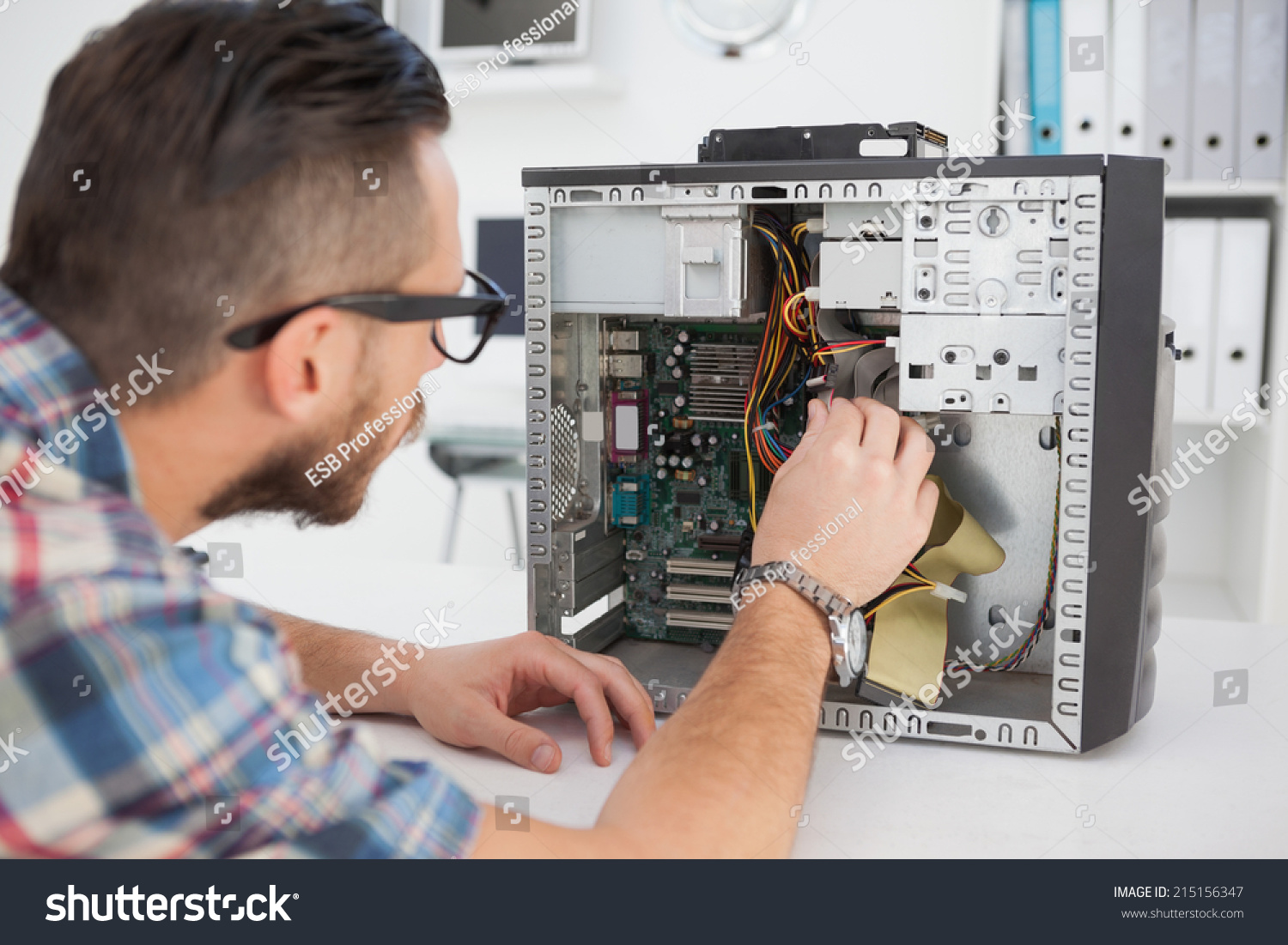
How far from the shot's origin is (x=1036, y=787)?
95 cm

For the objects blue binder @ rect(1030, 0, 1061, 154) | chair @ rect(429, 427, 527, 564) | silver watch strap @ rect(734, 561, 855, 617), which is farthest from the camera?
chair @ rect(429, 427, 527, 564)

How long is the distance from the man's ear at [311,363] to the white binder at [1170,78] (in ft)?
6.12

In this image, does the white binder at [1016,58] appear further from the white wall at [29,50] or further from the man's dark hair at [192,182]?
the white wall at [29,50]

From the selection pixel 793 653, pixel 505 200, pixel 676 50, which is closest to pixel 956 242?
pixel 793 653

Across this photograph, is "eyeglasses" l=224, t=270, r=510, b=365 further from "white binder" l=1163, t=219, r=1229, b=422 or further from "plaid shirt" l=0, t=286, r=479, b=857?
"white binder" l=1163, t=219, r=1229, b=422

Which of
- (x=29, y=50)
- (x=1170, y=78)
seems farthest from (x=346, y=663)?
(x=29, y=50)

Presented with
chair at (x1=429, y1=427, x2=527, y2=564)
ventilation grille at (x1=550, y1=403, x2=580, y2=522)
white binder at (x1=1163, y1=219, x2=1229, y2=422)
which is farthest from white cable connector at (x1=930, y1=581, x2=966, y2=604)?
chair at (x1=429, y1=427, x2=527, y2=564)

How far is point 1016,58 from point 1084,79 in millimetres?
147

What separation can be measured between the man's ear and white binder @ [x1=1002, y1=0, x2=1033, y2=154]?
74.4 inches

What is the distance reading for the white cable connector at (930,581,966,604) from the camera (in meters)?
1.10

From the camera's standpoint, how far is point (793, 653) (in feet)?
3.01

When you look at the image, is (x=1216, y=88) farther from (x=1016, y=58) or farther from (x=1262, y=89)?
(x=1016, y=58)
